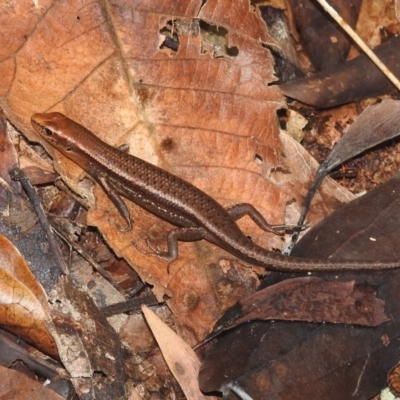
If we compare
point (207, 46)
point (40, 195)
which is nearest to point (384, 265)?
point (207, 46)

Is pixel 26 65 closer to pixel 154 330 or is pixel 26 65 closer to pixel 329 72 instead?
pixel 154 330

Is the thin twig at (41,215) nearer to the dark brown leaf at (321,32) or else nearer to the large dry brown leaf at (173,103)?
the large dry brown leaf at (173,103)

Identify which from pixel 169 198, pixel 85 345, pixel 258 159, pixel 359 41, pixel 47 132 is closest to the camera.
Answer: pixel 85 345

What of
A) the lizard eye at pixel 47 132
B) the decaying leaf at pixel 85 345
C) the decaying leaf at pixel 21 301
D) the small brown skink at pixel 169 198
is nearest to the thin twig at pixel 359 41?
the small brown skink at pixel 169 198

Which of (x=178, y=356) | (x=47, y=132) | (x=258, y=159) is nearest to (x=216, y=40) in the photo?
(x=258, y=159)

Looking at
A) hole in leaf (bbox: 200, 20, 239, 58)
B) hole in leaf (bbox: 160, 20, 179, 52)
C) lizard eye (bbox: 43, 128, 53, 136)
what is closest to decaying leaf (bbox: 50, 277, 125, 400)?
lizard eye (bbox: 43, 128, 53, 136)

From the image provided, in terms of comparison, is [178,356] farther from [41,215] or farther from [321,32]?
[321,32]
